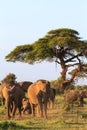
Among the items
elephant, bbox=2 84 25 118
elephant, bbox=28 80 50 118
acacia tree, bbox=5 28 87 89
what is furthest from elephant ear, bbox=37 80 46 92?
acacia tree, bbox=5 28 87 89

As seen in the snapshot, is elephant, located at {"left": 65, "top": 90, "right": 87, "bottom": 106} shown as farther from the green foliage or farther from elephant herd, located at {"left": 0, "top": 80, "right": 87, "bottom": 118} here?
the green foliage

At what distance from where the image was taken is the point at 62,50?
37906mm

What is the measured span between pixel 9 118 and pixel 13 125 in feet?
15.2

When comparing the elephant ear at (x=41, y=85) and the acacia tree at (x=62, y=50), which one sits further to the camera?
the acacia tree at (x=62, y=50)

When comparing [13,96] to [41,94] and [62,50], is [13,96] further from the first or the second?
[62,50]

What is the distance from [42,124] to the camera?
1382cm

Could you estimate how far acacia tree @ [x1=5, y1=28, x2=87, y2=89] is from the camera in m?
36.3

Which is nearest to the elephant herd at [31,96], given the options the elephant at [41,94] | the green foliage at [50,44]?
the elephant at [41,94]

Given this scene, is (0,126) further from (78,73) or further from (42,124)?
(78,73)

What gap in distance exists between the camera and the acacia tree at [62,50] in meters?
36.3

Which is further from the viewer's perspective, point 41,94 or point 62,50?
point 62,50

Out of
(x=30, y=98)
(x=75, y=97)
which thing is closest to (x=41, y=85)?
(x=30, y=98)

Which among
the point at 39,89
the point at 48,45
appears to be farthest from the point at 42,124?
the point at 48,45

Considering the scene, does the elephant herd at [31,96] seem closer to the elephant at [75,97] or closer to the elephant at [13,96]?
the elephant at [13,96]
